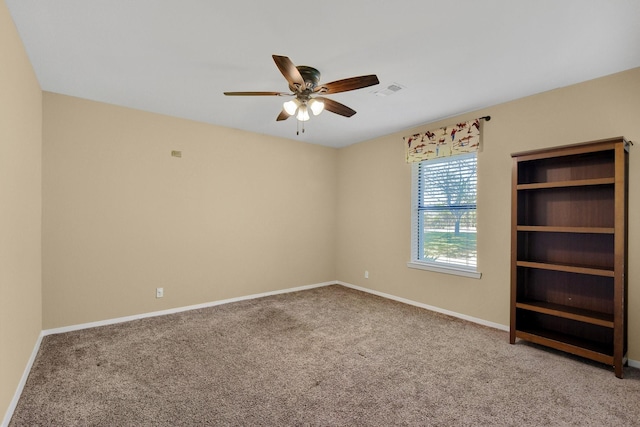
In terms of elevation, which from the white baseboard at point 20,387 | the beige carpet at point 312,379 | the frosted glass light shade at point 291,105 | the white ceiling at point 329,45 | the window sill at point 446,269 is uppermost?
the white ceiling at point 329,45

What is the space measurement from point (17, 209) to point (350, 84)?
103 inches

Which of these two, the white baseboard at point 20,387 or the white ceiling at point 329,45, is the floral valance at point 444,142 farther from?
Result: the white baseboard at point 20,387

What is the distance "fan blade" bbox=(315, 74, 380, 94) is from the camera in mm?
2286

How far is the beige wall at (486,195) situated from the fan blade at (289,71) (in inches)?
98.3

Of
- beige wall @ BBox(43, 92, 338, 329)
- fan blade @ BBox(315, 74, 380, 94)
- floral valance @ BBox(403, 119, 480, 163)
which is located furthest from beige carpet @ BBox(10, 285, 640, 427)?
fan blade @ BBox(315, 74, 380, 94)

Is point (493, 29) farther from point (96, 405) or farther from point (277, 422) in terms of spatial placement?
→ point (96, 405)

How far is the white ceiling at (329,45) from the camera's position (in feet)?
6.52

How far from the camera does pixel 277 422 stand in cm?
194

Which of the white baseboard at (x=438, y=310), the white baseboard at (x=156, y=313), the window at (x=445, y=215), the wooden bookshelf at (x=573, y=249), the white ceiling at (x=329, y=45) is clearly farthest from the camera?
the window at (x=445, y=215)

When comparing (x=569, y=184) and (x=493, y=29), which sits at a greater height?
(x=493, y=29)

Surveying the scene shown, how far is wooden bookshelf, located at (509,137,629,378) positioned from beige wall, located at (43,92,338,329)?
3251mm

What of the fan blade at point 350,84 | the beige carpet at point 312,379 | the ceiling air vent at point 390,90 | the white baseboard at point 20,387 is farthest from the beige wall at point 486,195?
the white baseboard at point 20,387

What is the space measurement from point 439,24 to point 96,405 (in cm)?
344

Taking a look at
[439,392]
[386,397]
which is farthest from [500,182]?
[386,397]
